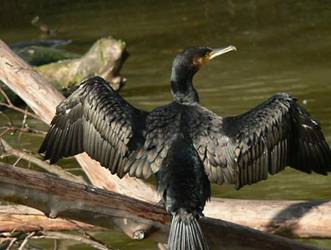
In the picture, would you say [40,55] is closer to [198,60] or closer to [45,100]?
[45,100]

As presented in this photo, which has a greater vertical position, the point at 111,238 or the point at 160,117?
the point at 160,117

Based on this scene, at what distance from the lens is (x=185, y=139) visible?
5527 mm

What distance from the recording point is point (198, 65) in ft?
19.8

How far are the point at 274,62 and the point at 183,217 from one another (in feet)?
32.3

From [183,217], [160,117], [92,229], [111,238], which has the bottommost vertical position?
[111,238]

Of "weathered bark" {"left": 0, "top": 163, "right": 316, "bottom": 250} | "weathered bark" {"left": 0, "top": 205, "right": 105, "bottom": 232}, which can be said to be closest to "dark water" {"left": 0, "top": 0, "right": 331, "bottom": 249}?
"weathered bark" {"left": 0, "top": 205, "right": 105, "bottom": 232}

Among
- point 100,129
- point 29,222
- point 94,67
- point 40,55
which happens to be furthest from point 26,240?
point 40,55

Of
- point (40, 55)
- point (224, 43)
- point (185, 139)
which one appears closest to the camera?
point (185, 139)

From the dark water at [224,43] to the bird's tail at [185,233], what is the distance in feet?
10.2

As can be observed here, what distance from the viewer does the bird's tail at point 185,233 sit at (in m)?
5.09

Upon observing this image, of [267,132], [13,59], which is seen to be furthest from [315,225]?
[13,59]

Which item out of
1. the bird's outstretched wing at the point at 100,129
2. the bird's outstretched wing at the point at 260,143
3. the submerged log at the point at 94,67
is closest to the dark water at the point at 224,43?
the submerged log at the point at 94,67

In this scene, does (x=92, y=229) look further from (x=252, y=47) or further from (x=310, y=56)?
(x=252, y=47)

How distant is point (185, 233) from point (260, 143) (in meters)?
0.93
